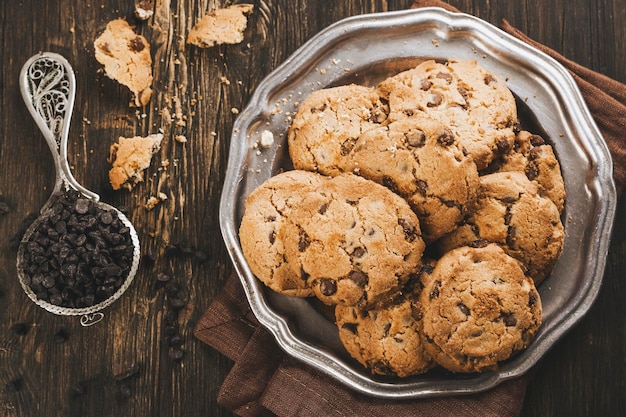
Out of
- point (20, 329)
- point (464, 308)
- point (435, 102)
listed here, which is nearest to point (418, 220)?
point (464, 308)

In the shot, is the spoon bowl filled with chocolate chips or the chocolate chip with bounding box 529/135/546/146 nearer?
the chocolate chip with bounding box 529/135/546/146

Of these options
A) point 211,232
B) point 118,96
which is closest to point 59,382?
point 211,232

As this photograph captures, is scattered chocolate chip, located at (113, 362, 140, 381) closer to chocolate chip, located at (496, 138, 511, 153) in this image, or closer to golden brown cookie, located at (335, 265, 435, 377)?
golden brown cookie, located at (335, 265, 435, 377)

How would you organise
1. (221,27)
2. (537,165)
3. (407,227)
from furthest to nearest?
1. (221,27)
2. (537,165)
3. (407,227)

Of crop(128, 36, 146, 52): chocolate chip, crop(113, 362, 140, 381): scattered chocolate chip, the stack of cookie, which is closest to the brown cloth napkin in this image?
the stack of cookie

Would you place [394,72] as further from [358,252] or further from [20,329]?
[20,329]

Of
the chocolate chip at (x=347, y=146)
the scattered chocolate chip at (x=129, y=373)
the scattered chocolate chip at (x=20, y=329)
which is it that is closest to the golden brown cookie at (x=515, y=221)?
the chocolate chip at (x=347, y=146)

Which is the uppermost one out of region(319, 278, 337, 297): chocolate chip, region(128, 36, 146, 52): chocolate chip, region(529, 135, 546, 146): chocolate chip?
region(128, 36, 146, 52): chocolate chip
